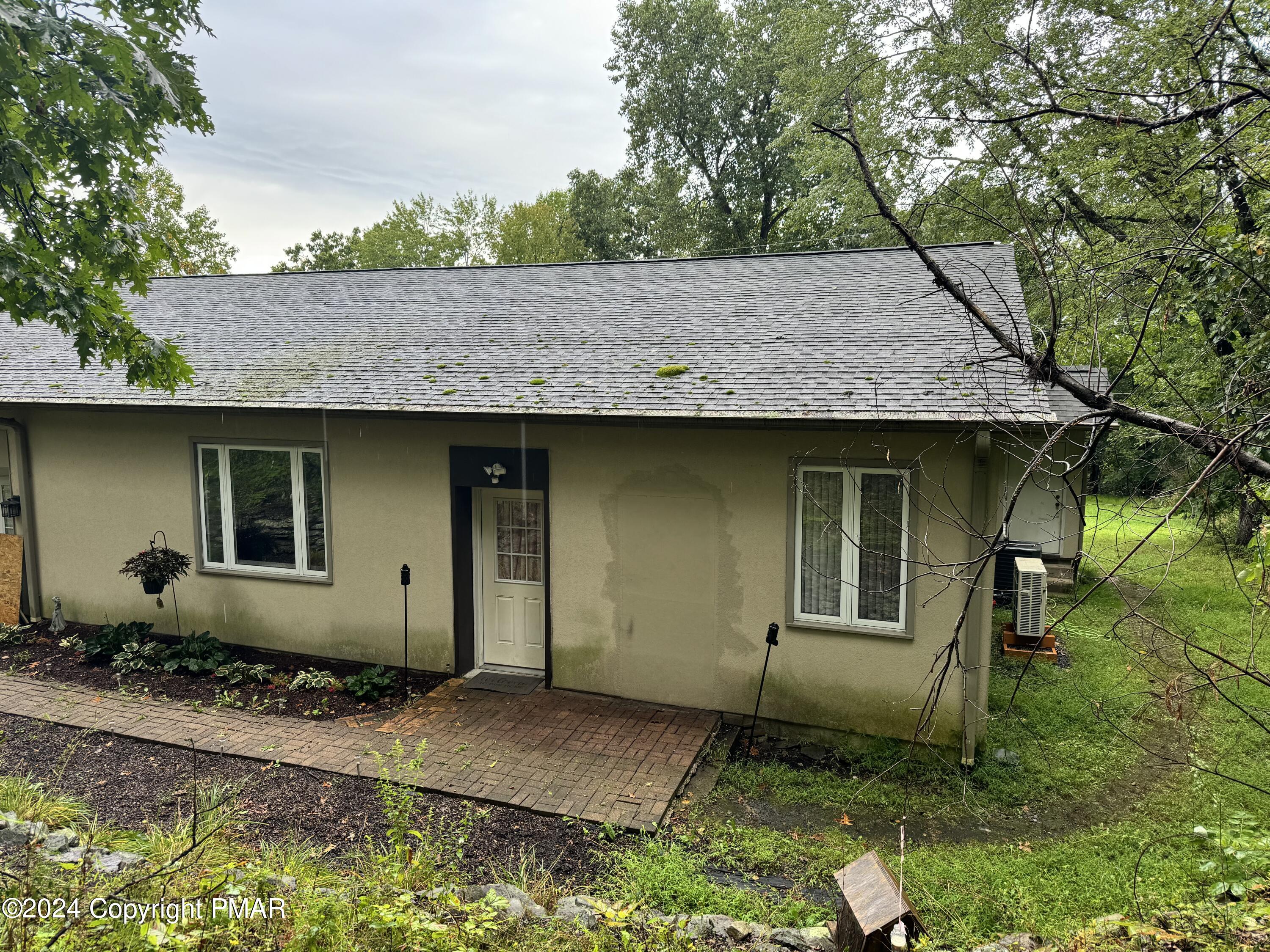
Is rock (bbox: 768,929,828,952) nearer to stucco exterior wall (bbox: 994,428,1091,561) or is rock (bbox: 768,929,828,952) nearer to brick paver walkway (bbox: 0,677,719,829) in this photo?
brick paver walkway (bbox: 0,677,719,829)

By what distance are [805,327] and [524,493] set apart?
11.8 ft

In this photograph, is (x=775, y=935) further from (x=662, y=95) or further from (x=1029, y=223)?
(x=662, y=95)

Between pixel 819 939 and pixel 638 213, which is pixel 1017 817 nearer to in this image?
pixel 819 939

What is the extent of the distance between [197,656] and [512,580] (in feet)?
12.6

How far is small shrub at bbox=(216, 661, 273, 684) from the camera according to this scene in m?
8.21

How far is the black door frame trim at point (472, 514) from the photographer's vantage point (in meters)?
7.78

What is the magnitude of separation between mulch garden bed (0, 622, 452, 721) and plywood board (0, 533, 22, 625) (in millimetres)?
800

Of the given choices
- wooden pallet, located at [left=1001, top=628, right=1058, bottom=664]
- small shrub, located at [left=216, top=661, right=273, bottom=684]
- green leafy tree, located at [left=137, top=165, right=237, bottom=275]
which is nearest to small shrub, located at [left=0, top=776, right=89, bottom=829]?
small shrub, located at [left=216, top=661, right=273, bottom=684]

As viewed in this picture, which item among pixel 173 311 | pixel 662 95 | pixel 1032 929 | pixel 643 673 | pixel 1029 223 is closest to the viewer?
pixel 1029 223

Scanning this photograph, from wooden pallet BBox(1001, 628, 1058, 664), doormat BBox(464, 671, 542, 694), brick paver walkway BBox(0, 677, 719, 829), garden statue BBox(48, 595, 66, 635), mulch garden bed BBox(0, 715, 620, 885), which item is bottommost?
wooden pallet BBox(1001, 628, 1058, 664)

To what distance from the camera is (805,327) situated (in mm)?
8125

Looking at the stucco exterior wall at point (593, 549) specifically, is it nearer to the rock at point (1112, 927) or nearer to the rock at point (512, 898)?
the rock at point (1112, 927)

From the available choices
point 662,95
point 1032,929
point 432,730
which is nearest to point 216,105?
point 432,730

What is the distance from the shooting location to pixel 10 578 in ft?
32.9
